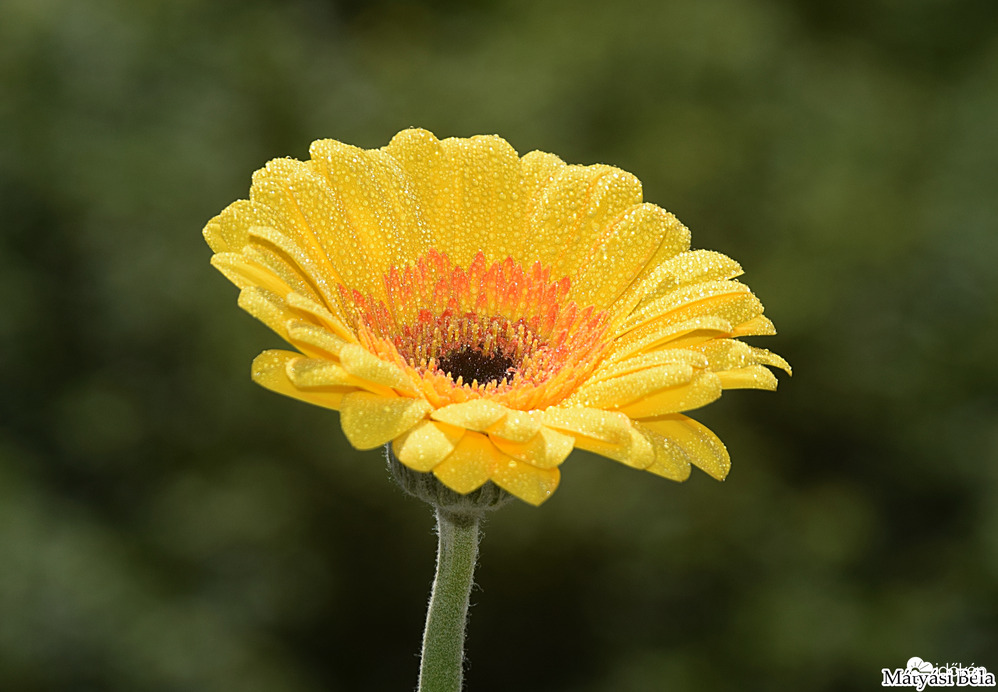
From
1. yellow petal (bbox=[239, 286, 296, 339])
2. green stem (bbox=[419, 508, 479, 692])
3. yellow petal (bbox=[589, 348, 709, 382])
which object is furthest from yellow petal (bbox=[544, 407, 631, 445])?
yellow petal (bbox=[239, 286, 296, 339])

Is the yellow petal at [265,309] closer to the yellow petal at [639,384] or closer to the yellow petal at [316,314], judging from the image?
the yellow petal at [316,314]

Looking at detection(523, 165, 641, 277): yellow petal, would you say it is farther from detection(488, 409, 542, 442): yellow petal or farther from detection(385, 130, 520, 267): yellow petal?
detection(488, 409, 542, 442): yellow petal

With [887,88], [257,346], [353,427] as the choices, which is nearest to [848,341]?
[887,88]

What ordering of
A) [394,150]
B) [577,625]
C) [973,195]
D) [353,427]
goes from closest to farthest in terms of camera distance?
[353,427], [394,150], [577,625], [973,195]

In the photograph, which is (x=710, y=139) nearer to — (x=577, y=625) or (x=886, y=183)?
(x=886, y=183)

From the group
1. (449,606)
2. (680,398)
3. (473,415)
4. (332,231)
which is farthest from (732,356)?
(332,231)

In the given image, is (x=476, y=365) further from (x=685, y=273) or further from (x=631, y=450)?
(x=631, y=450)

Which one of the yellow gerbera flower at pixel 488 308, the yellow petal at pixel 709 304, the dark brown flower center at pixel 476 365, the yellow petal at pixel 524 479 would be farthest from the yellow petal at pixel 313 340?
the yellow petal at pixel 709 304
